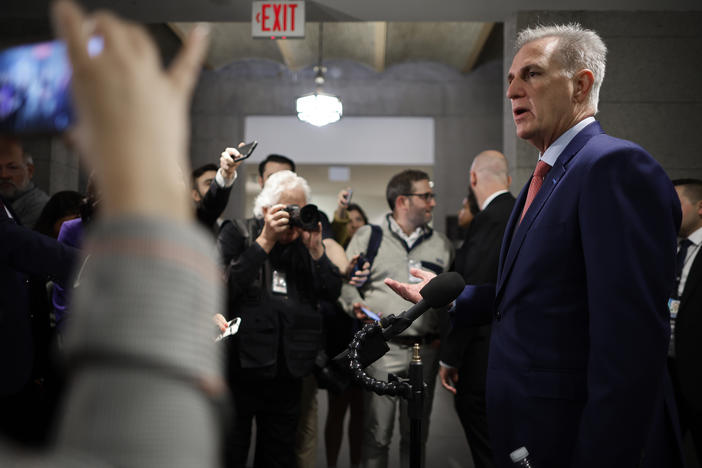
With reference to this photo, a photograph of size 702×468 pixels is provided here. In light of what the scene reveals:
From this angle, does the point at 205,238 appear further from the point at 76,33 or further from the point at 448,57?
the point at 448,57

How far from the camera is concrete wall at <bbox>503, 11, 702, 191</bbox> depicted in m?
3.67

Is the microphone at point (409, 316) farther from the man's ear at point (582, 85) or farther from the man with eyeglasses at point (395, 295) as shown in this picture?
→ the man with eyeglasses at point (395, 295)

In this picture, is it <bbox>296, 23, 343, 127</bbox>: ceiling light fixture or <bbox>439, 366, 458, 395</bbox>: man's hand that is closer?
<bbox>439, 366, 458, 395</bbox>: man's hand

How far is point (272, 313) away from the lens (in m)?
2.18

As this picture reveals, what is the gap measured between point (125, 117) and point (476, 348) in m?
2.35

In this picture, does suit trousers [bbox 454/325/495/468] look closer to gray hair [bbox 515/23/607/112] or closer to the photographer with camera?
the photographer with camera

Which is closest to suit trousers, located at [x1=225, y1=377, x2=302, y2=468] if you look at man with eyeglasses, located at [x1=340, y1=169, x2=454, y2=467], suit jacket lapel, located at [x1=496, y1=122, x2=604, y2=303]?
man with eyeglasses, located at [x1=340, y1=169, x2=454, y2=467]

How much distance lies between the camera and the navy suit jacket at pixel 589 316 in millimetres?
959

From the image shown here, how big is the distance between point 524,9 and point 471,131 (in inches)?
187

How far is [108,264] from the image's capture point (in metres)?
0.32

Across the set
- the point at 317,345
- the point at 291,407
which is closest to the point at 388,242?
the point at 317,345

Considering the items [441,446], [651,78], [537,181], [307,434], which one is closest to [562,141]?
[537,181]

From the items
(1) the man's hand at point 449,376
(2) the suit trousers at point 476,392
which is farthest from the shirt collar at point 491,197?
(1) the man's hand at point 449,376

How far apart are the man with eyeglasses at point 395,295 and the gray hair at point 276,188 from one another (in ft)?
2.31
